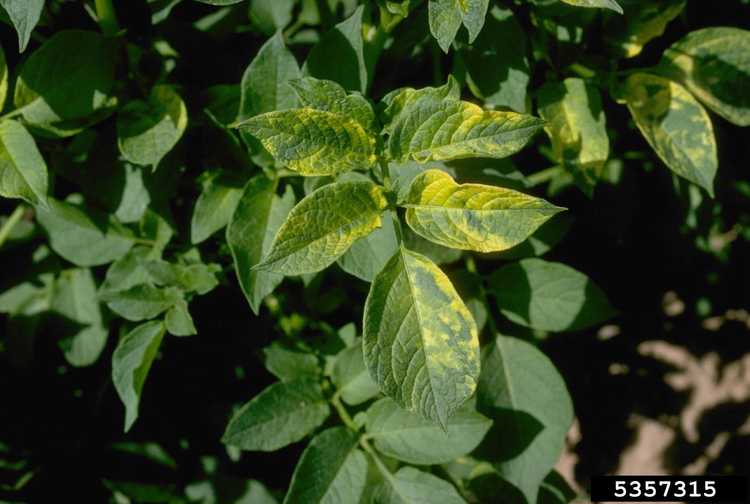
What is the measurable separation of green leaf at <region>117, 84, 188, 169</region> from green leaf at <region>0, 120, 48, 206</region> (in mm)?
124

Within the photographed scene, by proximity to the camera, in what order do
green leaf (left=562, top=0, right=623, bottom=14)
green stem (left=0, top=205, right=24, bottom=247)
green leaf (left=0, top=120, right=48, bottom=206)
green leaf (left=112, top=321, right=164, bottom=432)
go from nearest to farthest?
1. green leaf (left=562, top=0, right=623, bottom=14)
2. green leaf (left=0, top=120, right=48, bottom=206)
3. green leaf (left=112, top=321, right=164, bottom=432)
4. green stem (left=0, top=205, right=24, bottom=247)

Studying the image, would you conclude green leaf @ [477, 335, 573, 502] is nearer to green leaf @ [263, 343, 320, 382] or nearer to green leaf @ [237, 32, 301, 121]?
green leaf @ [263, 343, 320, 382]

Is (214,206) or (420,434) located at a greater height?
(214,206)

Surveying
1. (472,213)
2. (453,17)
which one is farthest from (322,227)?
(453,17)

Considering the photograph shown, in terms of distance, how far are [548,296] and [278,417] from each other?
0.51 meters

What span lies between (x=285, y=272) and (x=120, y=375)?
1.51 ft

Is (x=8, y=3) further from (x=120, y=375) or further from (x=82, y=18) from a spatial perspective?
(x=120, y=375)

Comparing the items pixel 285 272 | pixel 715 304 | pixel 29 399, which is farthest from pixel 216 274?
pixel 715 304

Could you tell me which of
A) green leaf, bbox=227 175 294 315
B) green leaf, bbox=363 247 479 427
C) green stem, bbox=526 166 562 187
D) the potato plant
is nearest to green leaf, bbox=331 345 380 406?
the potato plant

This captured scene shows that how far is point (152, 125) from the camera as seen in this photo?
1.20 meters

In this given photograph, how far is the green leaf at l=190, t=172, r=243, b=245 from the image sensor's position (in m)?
1.25

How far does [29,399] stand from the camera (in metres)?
1.65

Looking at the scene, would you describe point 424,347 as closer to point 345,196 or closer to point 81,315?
point 345,196

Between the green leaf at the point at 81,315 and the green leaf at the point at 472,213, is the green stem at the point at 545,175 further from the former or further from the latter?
the green leaf at the point at 81,315
